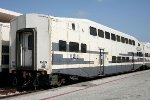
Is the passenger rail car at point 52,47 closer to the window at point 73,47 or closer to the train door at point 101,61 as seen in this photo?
the window at point 73,47

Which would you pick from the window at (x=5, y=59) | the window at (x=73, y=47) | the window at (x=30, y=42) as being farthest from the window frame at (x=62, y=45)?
the window at (x=5, y=59)

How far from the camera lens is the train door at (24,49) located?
49.5 ft

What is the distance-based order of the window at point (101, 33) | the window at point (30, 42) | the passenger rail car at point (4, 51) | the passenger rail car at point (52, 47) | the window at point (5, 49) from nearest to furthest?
the passenger rail car at point (52, 47) < the window at point (30, 42) < the passenger rail car at point (4, 51) < the window at point (5, 49) < the window at point (101, 33)

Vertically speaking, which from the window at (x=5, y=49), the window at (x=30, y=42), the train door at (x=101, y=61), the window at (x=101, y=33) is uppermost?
the window at (x=101, y=33)

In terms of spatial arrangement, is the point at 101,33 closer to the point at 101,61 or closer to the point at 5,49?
the point at 101,61

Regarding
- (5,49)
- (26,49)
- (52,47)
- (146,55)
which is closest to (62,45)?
(52,47)

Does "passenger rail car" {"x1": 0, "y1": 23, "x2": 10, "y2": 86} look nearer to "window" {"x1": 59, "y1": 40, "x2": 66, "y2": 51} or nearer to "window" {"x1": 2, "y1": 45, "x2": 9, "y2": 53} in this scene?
"window" {"x1": 2, "y1": 45, "x2": 9, "y2": 53}

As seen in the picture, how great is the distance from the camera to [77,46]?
656 inches

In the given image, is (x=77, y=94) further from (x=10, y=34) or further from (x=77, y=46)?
(x=10, y=34)

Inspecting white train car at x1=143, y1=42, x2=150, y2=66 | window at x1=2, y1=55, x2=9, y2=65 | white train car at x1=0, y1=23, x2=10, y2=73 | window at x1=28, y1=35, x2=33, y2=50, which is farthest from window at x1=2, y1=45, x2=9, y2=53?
white train car at x1=143, y1=42, x2=150, y2=66

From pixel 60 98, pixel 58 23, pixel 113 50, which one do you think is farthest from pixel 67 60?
pixel 113 50

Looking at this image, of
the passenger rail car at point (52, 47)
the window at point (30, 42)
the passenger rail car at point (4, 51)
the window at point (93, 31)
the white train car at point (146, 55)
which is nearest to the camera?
the passenger rail car at point (52, 47)

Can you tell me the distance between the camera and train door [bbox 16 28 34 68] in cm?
1509

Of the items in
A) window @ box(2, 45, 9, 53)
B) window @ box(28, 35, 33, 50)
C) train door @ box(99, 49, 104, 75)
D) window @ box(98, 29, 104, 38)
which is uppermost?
window @ box(98, 29, 104, 38)
